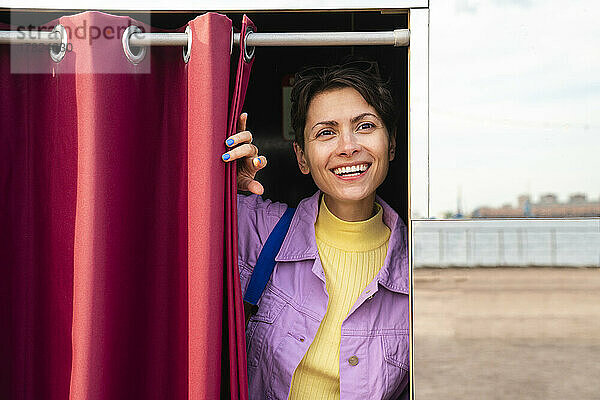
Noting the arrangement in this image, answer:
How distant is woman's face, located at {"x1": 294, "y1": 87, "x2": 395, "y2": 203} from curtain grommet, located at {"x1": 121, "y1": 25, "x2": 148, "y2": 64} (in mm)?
573

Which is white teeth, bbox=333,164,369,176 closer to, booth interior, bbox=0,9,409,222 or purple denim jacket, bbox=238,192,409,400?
purple denim jacket, bbox=238,192,409,400

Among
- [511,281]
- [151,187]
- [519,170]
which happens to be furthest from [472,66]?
[151,187]

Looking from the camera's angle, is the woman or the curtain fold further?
the woman

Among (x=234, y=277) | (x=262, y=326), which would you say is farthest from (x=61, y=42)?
(x=262, y=326)

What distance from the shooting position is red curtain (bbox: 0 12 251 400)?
158cm

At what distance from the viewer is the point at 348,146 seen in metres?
1.87

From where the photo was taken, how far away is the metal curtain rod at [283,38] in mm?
1606

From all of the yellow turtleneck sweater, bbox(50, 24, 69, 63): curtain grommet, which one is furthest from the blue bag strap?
bbox(50, 24, 69, 63): curtain grommet

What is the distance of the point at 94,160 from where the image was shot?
1599 mm

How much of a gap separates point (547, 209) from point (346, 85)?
70 cm

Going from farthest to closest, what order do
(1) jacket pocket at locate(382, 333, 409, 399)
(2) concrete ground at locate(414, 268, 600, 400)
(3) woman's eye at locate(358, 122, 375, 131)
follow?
(3) woman's eye at locate(358, 122, 375, 131) < (1) jacket pocket at locate(382, 333, 409, 399) < (2) concrete ground at locate(414, 268, 600, 400)

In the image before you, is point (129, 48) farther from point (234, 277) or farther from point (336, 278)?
point (336, 278)

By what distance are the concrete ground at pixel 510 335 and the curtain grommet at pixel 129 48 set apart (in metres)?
0.94

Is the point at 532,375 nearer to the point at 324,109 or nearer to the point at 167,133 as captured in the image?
the point at 324,109
